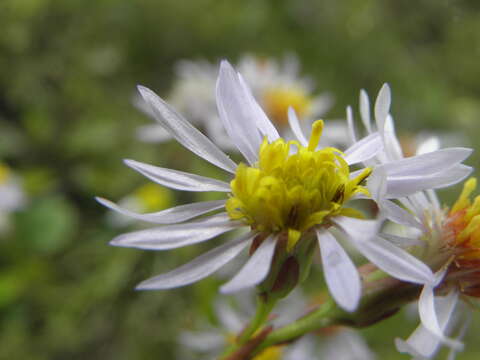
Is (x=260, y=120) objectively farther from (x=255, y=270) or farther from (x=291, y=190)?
(x=255, y=270)

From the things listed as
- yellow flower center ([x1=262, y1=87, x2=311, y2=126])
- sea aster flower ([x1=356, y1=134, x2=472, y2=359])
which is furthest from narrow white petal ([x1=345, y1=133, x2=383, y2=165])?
yellow flower center ([x1=262, y1=87, x2=311, y2=126])

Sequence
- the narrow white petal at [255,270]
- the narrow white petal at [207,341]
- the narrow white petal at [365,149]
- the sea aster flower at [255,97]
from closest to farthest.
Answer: the narrow white petal at [255,270] → the narrow white petal at [365,149] → the narrow white petal at [207,341] → the sea aster flower at [255,97]

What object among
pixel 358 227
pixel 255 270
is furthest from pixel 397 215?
pixel 255 270

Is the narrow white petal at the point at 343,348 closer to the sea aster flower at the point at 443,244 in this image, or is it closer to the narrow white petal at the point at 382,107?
the sea aster flower at the point at 443,244

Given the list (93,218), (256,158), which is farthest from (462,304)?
(93,218)

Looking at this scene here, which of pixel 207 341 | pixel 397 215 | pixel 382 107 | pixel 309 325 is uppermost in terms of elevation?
pixel 382 107

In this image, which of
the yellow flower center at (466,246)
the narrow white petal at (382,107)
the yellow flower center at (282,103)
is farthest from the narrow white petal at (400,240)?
the yellow flower center at (282,103)

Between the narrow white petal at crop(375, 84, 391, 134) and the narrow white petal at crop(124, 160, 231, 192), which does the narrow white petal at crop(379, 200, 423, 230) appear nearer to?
the narrow white petal at crop(375, 84, 391, 134)
